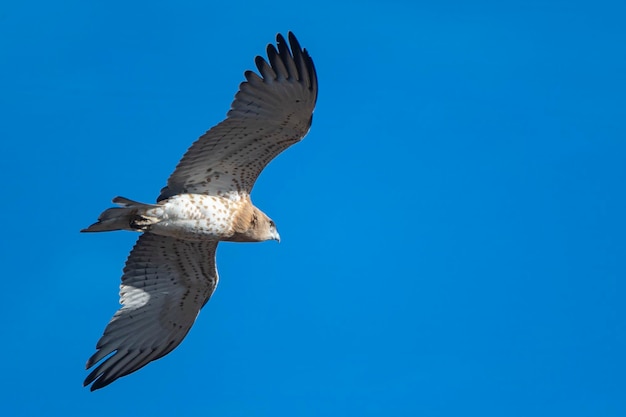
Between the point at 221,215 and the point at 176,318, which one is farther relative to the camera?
the point at 176,318

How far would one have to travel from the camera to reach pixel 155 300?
12625mm

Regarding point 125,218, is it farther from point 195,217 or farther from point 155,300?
point 155,300

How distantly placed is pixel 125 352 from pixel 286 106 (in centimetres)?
349

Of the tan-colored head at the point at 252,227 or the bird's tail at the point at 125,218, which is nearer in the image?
the bird's tail at the point at 125,218

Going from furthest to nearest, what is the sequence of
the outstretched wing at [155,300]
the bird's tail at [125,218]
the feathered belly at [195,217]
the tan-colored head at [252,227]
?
the outstretched wing at [155,300], the tan-colored head at [252,227], the feathered belly at [195,217], the bird's tail at [125,218]

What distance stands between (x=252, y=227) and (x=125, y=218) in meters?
1.50

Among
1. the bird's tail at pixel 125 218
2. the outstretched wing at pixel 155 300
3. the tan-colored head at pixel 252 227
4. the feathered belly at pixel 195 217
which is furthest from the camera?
the outstretched wing at pixel 155 300

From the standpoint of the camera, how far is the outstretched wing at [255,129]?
11289 mm

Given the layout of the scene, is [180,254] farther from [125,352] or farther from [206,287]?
[125,352]

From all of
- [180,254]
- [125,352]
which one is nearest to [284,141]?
[180,254]

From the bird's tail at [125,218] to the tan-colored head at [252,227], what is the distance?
37.6 inches

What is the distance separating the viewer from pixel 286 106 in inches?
449

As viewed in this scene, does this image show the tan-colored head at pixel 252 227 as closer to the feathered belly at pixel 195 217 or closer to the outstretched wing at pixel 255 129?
the feathered belly at pixel 195 217

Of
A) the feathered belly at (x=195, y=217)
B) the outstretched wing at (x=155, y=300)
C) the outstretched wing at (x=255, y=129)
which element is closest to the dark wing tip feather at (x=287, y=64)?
the outstretched wing at (x=255, y=129)
